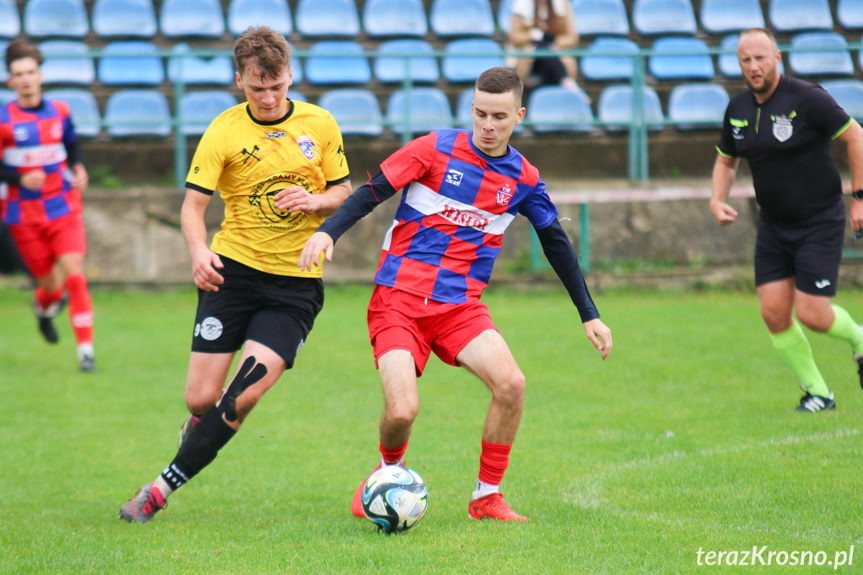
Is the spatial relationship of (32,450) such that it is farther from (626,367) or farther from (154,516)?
(626,367)

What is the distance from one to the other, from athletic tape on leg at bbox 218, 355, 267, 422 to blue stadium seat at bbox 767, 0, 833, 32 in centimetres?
1205

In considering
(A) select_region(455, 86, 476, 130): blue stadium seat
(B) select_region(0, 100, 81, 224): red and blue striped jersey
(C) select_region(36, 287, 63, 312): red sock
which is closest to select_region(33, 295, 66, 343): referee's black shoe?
(C) select_region(36, 287, 63, 312): red sock

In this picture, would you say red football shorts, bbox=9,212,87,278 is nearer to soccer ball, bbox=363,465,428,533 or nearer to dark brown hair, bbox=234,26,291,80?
dark brown hair, bbox=234,26,291,80

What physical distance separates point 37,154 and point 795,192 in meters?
6.11

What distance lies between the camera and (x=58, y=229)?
801 centimetres

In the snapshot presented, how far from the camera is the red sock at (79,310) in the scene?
317 inches

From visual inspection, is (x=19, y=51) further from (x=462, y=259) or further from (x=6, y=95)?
(x=6, y=95)

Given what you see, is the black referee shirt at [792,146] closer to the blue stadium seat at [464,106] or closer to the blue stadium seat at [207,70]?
the blue stadium seat at [464,106]

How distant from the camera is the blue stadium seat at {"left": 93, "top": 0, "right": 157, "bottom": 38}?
1385cm

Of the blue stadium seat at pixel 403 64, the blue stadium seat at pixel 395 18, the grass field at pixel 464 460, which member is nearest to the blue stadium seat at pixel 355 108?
the blue stadium seat at pixel 403 64

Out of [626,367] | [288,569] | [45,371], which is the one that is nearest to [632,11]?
[626,367]

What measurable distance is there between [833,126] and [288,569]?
4.10 meters

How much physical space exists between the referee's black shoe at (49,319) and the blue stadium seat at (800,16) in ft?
35.7

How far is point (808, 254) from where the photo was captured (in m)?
5.76
